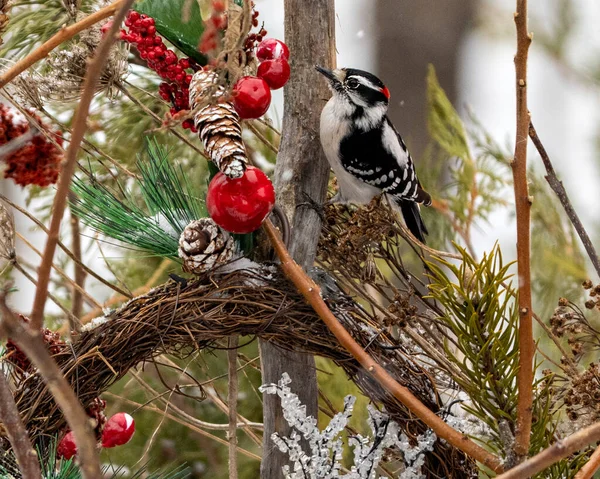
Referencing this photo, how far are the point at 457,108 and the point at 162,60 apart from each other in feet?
5.27

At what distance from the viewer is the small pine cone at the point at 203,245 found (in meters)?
0.65

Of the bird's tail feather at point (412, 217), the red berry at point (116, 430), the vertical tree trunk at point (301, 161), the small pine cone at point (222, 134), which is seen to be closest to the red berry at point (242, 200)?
the small pine cone at point (222, 134)

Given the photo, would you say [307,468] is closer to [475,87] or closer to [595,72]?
[595,72]

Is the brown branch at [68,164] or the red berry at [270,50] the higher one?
the red berry at [270,50]

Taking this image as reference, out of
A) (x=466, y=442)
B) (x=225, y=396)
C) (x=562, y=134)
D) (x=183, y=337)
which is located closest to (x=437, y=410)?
(x=466, y=442)

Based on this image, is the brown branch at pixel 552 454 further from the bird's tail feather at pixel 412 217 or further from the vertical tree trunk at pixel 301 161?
the bird's tail feather at pixel 412 217

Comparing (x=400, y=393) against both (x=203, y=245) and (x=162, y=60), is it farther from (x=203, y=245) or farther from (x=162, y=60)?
(x=162, y=60)

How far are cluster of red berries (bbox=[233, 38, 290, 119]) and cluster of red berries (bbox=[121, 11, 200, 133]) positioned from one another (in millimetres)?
66

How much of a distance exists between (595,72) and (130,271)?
0.76m

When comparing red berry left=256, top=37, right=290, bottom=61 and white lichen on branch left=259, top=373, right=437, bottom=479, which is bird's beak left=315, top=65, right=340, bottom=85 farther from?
white lichen on branch left=259, top=373, right=437, bottom=479

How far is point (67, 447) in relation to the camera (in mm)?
697

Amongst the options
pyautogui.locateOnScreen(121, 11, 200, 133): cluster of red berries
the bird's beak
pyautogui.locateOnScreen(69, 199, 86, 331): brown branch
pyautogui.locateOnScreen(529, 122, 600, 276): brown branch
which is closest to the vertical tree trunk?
the bird's beak

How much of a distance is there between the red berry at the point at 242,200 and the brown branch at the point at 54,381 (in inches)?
11.4

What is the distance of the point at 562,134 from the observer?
7.25 feet
